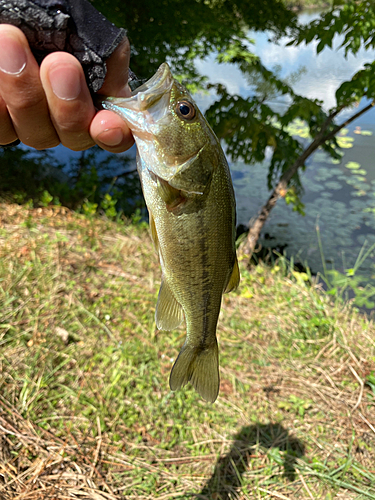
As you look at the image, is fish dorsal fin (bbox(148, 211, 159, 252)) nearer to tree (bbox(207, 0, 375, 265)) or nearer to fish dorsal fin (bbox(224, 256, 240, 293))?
fish dorsal fin (bbox(224, 256, 240, 293))

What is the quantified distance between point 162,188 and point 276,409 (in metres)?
2.74

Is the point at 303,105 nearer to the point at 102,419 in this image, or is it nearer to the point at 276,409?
the point at 276,409

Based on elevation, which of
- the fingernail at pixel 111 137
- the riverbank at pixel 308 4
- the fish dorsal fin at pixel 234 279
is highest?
the riverbank at pixel 308 4

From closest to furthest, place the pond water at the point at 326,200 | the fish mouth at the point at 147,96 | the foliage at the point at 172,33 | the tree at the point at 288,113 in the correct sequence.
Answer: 1. the fish mouth at the point at 147,96
2. the tree at the point at 288,113
3. the foliage at the point at 172,33
4. the pond water at the point at 326,200

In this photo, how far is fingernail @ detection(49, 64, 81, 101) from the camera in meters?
1.27

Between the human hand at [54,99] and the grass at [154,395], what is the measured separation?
2320 millimetres

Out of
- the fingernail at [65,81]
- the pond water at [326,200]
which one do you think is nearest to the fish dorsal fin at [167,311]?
the fingernail at [65,81]

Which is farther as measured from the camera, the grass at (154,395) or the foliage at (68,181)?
the foliage at (68,181)

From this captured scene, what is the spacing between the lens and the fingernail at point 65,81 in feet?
4.17

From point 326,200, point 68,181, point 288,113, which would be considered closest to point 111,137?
point 288,113

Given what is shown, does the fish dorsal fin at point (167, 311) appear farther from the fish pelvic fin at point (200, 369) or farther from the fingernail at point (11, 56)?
the fingernail at point (11, 56)

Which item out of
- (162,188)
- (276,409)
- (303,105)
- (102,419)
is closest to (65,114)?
(162,188)

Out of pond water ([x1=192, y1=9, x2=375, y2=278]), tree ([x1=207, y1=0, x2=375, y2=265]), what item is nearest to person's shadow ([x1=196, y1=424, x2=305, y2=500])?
tree ([x1=207, y1=0, x2=375, y2=265])

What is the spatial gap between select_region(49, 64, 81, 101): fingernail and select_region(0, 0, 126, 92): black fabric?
0.08m
